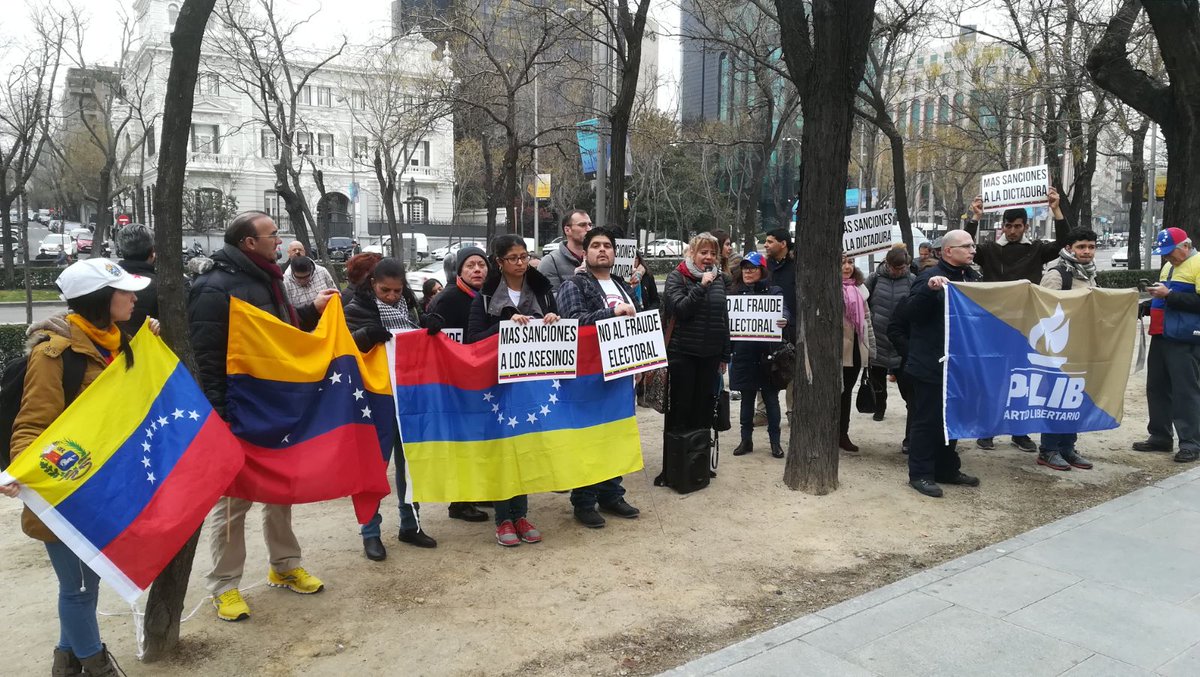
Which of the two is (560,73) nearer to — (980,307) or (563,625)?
(980,307)

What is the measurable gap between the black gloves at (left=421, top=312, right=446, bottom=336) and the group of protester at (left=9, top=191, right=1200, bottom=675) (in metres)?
0.01

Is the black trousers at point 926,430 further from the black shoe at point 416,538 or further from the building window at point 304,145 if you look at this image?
the building window at point 304,145

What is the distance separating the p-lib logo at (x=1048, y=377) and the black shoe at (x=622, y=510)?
330 centimetres

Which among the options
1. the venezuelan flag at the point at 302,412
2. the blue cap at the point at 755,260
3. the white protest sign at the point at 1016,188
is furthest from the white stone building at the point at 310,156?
the venezuelan flag at the point at 302,412

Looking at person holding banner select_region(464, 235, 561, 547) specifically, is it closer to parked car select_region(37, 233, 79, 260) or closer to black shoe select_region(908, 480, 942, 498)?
black shoe select_region(908, 480, 942, 498)

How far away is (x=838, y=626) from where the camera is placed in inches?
169

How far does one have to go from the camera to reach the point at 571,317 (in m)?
5.92

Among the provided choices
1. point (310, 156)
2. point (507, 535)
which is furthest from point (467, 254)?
point (310, 156)

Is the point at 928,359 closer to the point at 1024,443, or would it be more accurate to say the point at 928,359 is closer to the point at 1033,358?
the point at 1033,358

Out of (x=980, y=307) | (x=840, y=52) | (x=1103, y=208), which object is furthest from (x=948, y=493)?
(x=1103, y=208)

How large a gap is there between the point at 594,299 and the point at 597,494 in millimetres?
1417

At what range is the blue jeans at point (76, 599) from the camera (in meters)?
3.53

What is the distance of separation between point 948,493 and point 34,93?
24.1 meters

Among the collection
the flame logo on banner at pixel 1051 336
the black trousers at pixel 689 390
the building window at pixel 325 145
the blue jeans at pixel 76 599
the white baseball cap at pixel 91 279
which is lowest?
the blue jeans at pixel 76 599
